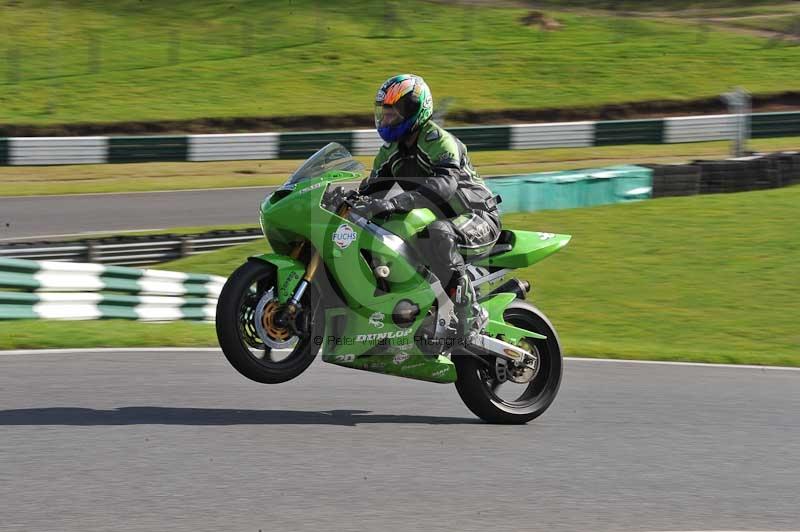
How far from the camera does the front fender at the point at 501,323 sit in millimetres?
6641

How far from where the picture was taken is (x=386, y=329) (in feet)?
20.3

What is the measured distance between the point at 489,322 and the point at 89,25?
3123 cm

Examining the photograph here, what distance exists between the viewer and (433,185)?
6.17 metres

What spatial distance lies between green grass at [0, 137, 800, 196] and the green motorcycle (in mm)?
16723

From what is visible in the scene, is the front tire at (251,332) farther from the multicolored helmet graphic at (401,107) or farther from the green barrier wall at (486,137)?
the green barrier wall at (486,137)

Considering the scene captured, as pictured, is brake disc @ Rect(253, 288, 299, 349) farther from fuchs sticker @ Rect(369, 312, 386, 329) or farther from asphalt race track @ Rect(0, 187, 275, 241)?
asphalt race track @ Rect(0, 187, 275, 241)

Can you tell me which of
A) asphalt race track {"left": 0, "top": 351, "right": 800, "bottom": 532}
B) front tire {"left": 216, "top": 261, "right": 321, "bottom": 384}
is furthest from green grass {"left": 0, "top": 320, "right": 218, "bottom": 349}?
front tire {"left": 216, "top": 261, "right": 321, "bottom": 384}

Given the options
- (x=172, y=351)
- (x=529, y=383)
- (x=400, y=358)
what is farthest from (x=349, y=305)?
(x=172, y=351)

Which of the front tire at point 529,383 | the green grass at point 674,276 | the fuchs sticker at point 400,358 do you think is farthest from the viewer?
the green grass at point 674,276

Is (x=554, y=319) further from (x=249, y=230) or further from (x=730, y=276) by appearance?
(x=249, y=230)

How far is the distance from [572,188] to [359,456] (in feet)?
47.3

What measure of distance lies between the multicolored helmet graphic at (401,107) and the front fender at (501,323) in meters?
1.18

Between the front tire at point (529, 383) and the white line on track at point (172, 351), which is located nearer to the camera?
the front tire at point (529, 383)

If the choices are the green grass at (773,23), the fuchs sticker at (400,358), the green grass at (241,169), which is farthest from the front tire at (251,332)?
the green grass at (773,23)
